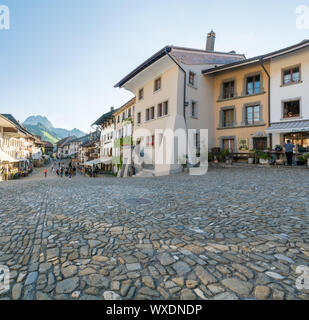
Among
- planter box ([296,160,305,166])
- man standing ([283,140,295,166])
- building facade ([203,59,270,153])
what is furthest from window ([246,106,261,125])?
planter box ([296,160,305,166])

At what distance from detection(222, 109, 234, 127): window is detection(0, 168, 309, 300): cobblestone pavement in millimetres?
17060

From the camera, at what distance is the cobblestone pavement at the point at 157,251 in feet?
7.01

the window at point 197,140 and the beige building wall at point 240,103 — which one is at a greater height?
the beige building wall at point 240,103

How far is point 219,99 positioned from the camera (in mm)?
21562

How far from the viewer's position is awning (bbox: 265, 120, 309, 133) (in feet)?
49.5

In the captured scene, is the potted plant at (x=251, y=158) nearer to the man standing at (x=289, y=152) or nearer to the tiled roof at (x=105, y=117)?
the man standing at (x=289, y=152)

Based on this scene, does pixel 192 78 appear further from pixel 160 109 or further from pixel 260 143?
pixel 260 143

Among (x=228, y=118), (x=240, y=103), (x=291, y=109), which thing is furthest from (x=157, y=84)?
(x=291, y=109)

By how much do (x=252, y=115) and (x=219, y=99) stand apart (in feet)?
13.5

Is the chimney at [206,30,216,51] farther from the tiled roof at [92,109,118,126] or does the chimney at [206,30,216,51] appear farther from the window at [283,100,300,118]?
the tiled roof at [92,109,118,126]

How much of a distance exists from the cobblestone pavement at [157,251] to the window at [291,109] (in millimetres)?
15415

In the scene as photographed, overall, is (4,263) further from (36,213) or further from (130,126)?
(130,126)

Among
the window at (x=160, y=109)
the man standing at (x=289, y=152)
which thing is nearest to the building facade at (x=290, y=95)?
the man standing at (x=289, y=152)
